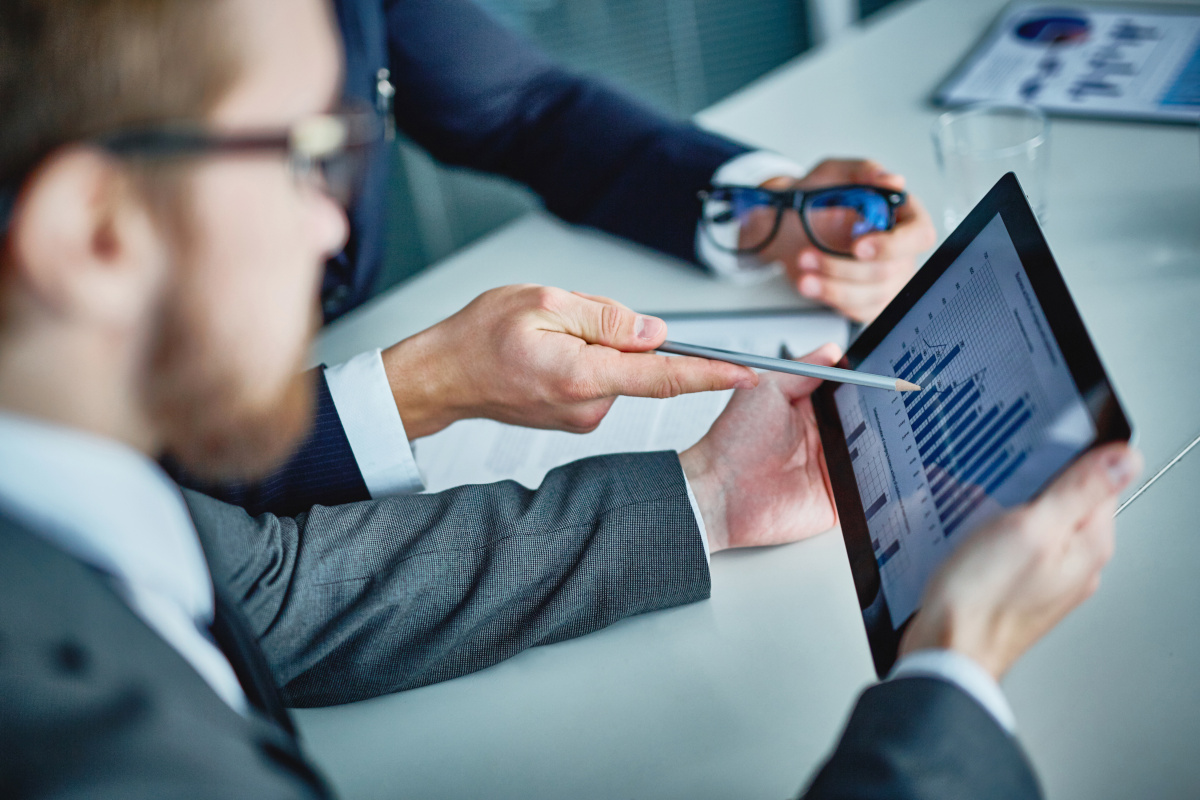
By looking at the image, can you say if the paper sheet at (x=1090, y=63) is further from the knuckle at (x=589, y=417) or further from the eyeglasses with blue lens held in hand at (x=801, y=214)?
the knuckle at (x=589, y=417)

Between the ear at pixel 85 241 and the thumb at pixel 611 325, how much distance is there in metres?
0.41

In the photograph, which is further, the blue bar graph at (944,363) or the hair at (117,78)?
the blue bar graph at (944,363)

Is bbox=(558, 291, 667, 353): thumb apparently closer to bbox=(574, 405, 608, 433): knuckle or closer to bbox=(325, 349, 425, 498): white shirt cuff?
bbox=(574, 405, 608, 433): knuckle

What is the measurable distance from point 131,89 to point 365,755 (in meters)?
0.49

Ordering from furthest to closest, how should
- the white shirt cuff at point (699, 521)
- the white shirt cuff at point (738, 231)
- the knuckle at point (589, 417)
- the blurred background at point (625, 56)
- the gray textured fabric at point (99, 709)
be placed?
the blurred background at point (625, 56) → the white shirt cuff at point (738, 231) → the knuckle at point (589, 417) → the white shirt cuff at point (699, 521) → the gray textured fabric at point (99, 709)

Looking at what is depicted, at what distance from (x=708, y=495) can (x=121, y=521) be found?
46cm

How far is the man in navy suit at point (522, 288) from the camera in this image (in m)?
0.87

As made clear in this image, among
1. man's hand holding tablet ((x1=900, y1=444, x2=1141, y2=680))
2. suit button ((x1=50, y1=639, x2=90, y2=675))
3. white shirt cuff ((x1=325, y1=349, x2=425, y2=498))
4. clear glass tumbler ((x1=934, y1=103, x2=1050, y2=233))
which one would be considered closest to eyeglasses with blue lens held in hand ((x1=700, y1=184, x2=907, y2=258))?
clear glass tumbler ((x1=934, y1=103, x2=1050, y2=233))

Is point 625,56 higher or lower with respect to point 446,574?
lower

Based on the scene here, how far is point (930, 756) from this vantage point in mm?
517

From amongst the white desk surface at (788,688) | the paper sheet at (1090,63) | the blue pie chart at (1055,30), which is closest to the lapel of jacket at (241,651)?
the white desk surface at (788,688)

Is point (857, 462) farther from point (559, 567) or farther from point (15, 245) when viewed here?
point (15, 245)

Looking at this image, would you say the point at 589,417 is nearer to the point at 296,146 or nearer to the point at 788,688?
the point at 788,688

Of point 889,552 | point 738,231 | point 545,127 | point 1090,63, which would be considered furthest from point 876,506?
point 1090,63
